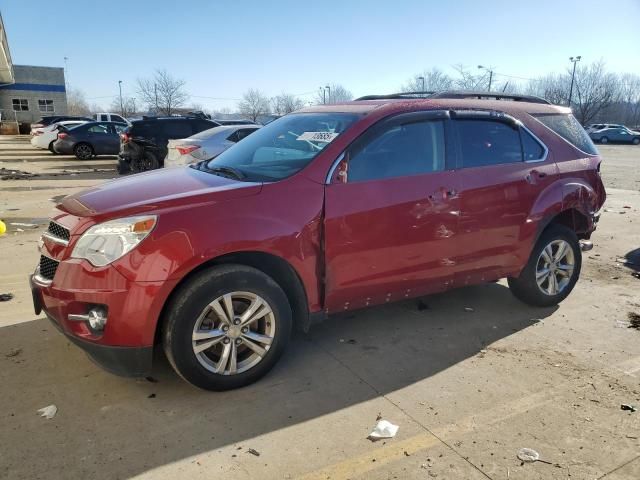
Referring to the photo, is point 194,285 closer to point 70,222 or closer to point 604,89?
point 70,222

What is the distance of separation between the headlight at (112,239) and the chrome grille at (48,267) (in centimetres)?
27

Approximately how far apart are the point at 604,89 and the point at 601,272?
7446cm

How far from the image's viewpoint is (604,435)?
2.94m

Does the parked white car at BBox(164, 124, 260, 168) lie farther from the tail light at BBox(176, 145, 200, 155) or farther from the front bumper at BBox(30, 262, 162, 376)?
the front bumper at BBox(30, 262, 162, 376)

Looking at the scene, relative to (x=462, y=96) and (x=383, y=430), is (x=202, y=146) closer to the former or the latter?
(x=462, y=96)

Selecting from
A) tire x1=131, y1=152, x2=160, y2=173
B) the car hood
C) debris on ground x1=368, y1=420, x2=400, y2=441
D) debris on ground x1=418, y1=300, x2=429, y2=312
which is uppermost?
the car hood

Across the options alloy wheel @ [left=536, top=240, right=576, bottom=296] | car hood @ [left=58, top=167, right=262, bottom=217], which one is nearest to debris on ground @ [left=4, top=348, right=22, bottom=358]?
car hood @ [left=58, top=167, right=262, bottom=217]

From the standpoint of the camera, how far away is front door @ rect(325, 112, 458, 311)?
3514 mm

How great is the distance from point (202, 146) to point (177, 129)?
14.7 ft

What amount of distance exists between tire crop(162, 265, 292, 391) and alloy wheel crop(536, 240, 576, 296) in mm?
2667

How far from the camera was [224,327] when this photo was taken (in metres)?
3.20

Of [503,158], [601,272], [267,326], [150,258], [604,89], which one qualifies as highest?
[604,89]

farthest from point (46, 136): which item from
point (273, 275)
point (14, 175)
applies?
point (273, 275)

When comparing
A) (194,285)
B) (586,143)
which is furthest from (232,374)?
(586,143)
